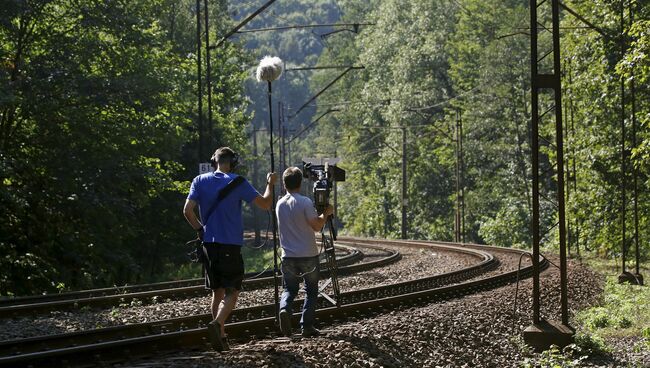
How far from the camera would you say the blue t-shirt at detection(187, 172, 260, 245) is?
9.95m

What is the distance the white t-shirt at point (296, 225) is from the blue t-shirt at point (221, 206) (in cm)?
91

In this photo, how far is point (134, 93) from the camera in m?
27.0

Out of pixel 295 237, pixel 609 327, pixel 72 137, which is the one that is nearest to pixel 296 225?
pixel 295 237

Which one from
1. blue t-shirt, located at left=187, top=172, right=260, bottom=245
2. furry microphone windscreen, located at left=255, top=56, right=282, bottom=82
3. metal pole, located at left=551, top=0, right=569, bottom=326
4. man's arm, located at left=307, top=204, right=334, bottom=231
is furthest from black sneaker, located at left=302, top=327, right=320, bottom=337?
metal pole, located at left=551, top=0, right=569, bottom=326

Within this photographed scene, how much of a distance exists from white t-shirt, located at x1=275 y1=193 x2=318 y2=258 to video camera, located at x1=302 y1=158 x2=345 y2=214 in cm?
73

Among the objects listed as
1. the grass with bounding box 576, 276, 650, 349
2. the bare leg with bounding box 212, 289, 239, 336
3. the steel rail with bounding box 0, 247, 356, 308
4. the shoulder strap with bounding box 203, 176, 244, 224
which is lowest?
the grass with bounding box 576, 276, 650, 349

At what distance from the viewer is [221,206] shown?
9.98m

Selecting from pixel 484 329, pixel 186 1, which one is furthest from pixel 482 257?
pixel 186 1

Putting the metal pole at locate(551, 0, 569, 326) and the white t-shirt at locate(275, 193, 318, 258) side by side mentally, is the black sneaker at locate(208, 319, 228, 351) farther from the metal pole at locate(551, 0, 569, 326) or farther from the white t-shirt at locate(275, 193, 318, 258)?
the metal pole at locate(551, 0, 569, 326)

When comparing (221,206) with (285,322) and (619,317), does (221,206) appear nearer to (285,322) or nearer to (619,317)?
(285,322)

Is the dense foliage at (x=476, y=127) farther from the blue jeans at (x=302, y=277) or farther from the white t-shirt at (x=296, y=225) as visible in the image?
the white t-shirt at (x=296, y=225)

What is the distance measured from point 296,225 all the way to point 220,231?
124cm

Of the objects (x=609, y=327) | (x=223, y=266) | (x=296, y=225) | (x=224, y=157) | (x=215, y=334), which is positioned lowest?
(x=609, y=327)

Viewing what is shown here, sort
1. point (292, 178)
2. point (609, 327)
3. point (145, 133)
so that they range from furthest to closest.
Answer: point (145, 133) → point (609, 327) → point (292, 178)
